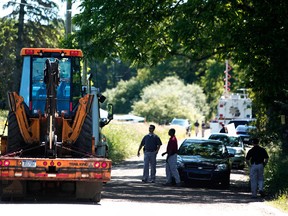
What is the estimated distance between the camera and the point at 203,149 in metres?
30.0

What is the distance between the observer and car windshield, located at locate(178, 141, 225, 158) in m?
29.5

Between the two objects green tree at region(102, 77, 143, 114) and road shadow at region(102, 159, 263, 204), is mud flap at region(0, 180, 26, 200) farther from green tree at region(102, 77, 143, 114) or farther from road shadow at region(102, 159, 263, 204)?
green tree at region(102, 77, 143, 114)

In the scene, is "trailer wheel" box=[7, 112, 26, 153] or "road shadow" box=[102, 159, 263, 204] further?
"road shadow" box=[102, 159, 263, 204]

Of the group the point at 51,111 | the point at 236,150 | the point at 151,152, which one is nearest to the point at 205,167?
the point at 151,152

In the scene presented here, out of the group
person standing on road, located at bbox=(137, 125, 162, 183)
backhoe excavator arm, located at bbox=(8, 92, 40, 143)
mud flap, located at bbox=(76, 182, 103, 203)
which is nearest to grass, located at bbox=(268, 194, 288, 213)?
mud flap, located at bbox=(76, 182, 103, 203)

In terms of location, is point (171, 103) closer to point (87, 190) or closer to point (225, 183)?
point (225, 183)

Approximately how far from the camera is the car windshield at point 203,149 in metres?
29.5

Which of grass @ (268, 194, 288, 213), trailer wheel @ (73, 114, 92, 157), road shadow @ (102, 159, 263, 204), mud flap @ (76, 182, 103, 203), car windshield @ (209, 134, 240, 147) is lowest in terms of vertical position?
road shadow @ (102, 159, 263, 204)

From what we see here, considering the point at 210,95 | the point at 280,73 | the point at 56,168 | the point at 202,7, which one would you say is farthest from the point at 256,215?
the point at 210,95

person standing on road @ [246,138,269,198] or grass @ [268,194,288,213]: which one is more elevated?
person standing on road @ [246,138,269,198]

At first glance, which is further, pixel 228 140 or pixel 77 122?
pixel 228 140

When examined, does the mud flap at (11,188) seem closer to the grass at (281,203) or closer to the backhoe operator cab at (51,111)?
the backhoe operator cab at (51,111)

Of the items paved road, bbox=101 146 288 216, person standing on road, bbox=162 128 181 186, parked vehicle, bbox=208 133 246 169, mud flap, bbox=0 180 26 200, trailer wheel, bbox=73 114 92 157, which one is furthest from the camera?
parked vehicle, bbox=208 133 246 169

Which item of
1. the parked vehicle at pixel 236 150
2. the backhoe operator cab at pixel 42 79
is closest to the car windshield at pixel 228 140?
the parked vehicle at pixel 236 150
